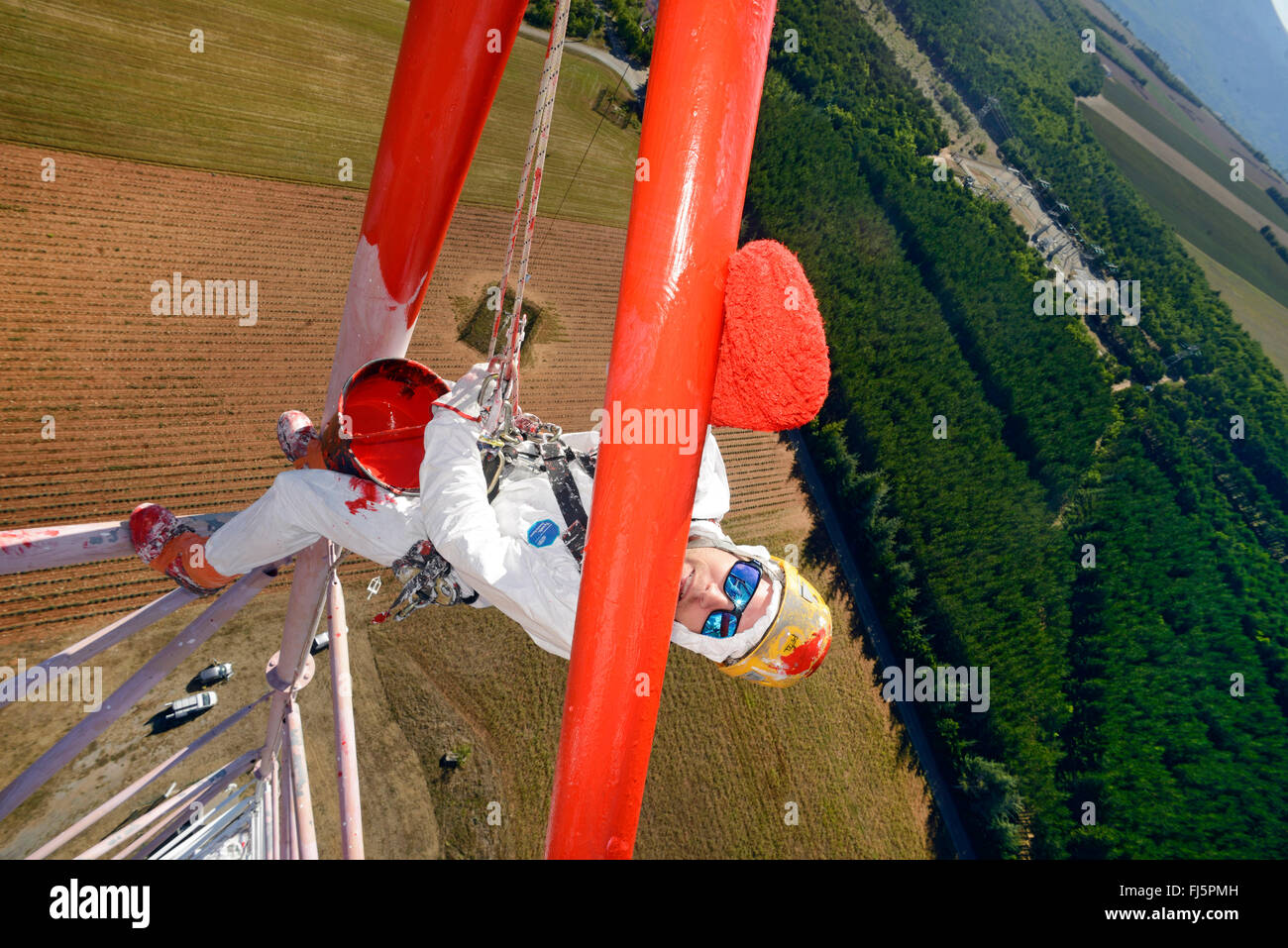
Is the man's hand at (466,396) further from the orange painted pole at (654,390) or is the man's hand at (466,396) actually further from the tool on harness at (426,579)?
the orange painted pole at (654,390)

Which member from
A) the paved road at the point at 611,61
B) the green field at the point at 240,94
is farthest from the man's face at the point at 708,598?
the paved road at the point at 611,61

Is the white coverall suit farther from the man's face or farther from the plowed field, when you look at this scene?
the plowed field

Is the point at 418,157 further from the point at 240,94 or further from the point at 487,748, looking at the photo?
the point at 240,94

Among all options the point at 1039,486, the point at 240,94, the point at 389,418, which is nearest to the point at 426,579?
the point at 389,418

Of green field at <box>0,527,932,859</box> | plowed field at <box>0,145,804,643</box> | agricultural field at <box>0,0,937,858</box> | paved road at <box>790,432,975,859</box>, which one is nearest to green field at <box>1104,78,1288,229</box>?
paved road at <box>790,432,975,859</box>

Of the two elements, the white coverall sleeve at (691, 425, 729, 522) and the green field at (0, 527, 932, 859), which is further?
the green field at (0, 527, 932, 859)

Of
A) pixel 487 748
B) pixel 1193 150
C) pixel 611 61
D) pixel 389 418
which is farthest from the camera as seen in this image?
pixel 1193 150
